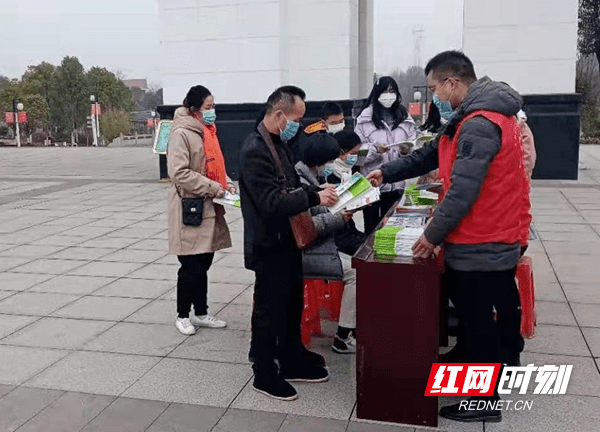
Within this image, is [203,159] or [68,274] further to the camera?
[68,274]

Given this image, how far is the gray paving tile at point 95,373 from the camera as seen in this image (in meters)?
3.88

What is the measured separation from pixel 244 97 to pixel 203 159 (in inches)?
322

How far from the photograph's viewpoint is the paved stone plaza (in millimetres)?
3463

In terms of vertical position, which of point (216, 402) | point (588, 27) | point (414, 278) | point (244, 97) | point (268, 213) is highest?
point (588, 27)

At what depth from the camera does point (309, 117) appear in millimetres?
11953

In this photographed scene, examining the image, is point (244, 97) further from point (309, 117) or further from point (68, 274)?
point (68, 274)

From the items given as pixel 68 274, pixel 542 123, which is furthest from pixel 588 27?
pixel 68 274

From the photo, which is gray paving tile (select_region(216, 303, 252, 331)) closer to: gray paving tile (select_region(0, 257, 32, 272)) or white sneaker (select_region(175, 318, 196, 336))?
white sneaker (select_region(175, 318, 196, 336))

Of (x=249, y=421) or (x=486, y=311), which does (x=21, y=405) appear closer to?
(x=249, y=421)

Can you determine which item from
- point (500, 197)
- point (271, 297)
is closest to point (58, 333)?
point (271, 297)

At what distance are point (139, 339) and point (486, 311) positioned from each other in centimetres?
245

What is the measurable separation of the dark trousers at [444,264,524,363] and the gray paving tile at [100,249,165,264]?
4.14 meters

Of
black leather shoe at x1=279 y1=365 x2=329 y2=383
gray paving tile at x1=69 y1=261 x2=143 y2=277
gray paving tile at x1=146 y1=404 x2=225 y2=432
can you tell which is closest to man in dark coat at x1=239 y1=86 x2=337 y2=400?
black leather shoe at x1=279 y1=365 x2=329 y2=383

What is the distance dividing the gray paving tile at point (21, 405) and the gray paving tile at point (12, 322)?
109 cm
